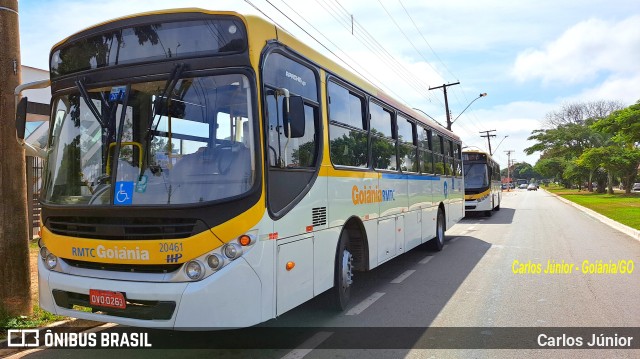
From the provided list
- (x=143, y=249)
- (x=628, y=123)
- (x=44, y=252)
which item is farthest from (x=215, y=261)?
(x=628, y=123)

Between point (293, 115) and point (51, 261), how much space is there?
2.67 m

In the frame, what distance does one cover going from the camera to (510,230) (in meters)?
15.8

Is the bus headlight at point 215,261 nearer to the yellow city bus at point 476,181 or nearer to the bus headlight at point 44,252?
the bus headlight at point 44,252

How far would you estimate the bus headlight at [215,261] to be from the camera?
3.85 m

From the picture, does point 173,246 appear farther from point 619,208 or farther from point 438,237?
point 619,208

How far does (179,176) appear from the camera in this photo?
403 centimetres

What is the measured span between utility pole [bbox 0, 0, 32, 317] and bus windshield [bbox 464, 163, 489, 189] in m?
18.6

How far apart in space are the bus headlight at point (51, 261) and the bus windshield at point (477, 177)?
18976mm

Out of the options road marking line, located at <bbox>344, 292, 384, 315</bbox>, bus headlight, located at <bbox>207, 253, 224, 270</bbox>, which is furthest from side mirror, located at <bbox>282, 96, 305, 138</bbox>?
road marking line, located at <bbox>344, 292, 384, 315</bbox>

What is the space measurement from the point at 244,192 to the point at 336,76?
102 inches

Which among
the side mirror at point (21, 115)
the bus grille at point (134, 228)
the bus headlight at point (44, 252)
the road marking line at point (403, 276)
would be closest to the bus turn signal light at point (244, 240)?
the bus grille at point (134, 228)

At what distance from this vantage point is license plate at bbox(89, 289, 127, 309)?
391cm

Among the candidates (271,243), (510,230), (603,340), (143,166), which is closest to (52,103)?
(143,166)

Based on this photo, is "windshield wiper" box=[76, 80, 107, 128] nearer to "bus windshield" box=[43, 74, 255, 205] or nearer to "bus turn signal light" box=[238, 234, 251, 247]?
"bus windshield" box=[43, 74, 255, 205]
